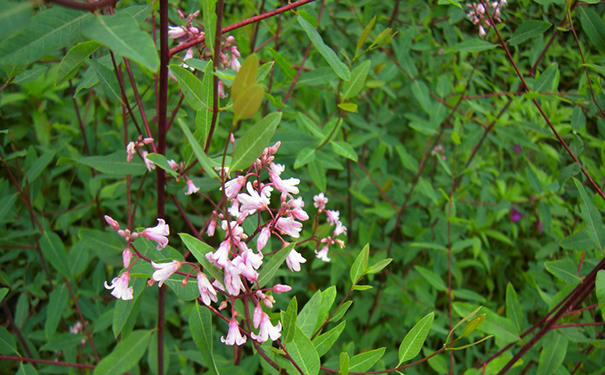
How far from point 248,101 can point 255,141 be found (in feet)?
0.23

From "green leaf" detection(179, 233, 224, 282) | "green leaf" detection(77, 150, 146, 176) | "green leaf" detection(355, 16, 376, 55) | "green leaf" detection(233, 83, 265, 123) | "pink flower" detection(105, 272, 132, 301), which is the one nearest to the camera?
"green leaf" detection(233, 83, 265, 123)

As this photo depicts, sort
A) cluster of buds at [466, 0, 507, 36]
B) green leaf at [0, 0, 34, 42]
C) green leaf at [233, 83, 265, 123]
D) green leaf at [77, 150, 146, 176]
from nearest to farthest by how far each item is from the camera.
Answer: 1. green leaf at [0, 0, 34, 42]
2. green leaf at [233, 83, 265, 123]
3. green leaf at [77, 150, 146, 176]
4. cluster of buds at [466, 0, 507, 36]

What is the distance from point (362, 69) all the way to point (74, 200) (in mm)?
1709

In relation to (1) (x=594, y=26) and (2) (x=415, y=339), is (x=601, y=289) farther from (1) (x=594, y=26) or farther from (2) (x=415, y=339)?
(1) (x=594, y=26)

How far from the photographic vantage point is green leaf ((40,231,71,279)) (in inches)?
58.8

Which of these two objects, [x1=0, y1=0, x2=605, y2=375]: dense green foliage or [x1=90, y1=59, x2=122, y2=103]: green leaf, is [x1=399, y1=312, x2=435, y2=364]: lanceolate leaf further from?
[x1=90, y1=59, x2=122, y2=103]: green leaf

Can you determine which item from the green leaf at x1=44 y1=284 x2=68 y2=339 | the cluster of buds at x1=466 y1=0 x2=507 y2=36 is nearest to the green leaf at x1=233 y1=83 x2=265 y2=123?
the green leaf at x1=44 y1=284 x2=68 y2=339

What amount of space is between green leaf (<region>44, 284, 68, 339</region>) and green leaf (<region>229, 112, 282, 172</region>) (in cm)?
124

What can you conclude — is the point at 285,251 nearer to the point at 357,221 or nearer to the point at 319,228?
the point at 319,228

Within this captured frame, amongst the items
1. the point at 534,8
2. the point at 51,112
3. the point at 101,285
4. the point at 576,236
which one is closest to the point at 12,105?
the point at 51,112

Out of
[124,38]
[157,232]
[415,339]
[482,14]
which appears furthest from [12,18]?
[482,14]

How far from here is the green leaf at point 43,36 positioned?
0.64 meters

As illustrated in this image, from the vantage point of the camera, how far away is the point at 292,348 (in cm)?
85

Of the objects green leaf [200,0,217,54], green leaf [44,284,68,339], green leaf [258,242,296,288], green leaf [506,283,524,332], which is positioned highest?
green leaf [200,0,217,54]
